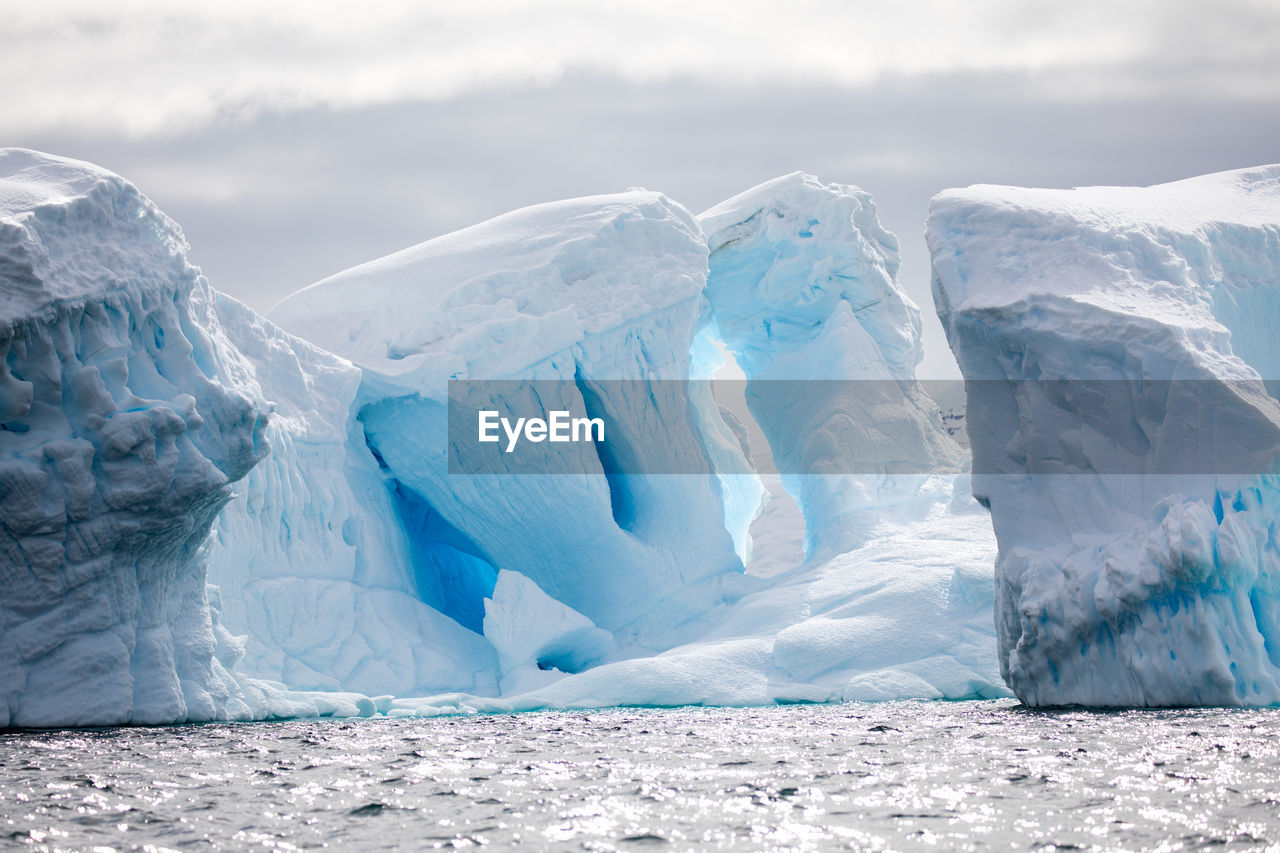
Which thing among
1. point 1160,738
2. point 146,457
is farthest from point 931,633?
point 146,457

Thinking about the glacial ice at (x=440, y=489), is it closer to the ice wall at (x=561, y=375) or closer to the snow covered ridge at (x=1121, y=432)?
the ice wall at (x=561, y=375)

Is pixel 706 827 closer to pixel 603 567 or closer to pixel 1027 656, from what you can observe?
pixel 1027 656

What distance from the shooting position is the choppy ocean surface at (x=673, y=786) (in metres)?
5.59

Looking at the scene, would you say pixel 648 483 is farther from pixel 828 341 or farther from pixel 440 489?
pixel 828 341

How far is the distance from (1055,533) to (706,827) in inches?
274

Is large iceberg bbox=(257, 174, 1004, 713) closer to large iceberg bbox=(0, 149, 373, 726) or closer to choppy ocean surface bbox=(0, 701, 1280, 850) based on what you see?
large iceberg bbox=(0, 149, 373, 726)

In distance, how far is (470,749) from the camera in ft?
30.7

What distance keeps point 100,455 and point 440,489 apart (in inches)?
304

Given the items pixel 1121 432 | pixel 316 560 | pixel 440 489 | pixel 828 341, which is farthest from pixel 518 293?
pixel 1121 432

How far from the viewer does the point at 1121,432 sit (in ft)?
36.9

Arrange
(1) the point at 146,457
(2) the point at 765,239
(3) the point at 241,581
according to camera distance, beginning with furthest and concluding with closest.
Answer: (2) the point at 765,239 → (3) the point at 241,581 → (1) the point at 146,457

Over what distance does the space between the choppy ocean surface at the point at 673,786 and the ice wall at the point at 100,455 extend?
2.18 ft

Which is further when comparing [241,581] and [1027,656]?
[241,581]

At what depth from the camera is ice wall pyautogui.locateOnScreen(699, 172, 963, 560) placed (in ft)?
65.3
